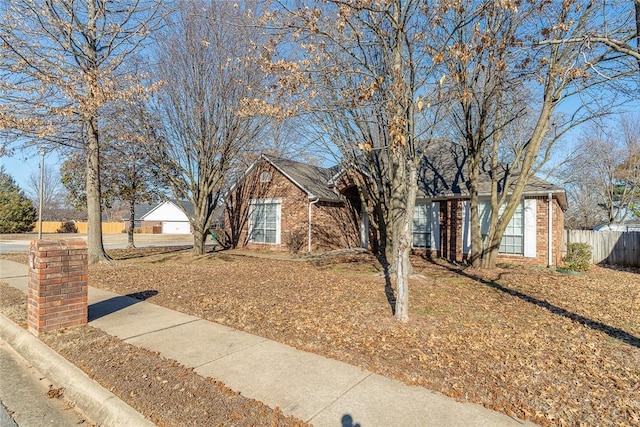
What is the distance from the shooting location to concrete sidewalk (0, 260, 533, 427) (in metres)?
2.88

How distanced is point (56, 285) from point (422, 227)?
12741 mm

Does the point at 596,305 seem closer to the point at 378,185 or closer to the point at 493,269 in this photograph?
the point at 493,269

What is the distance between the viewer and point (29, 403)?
Answer: 3291mm

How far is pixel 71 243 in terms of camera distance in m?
4.91

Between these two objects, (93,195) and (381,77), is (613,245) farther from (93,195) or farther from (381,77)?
(93,195)

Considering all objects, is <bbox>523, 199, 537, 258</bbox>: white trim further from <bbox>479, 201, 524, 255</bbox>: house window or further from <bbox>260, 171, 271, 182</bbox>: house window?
<bbox>260, 171, 271, 182</bbox>: house window

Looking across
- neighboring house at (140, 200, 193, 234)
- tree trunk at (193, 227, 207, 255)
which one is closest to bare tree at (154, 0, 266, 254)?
tree trunk at (193, 227, 207, 255)

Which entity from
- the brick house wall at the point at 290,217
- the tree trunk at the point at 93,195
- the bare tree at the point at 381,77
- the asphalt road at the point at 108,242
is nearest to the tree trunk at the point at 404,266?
the bare tree at the point at 381,77

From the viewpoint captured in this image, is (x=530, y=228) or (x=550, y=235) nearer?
(x=550, y=235)

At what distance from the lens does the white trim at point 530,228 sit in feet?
39.8

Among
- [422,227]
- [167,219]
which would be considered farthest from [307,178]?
[167,219]

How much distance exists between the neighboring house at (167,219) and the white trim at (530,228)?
48263 mm

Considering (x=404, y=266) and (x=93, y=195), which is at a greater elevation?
(x=93, y=195)

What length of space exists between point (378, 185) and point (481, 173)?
4454 millimetres
